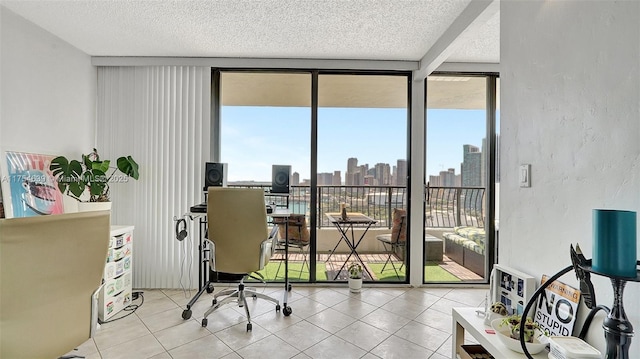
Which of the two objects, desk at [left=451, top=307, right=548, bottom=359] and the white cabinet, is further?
the white cabinet

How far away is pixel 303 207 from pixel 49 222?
2.84 metres

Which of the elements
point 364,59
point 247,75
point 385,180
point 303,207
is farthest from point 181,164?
point 385,180

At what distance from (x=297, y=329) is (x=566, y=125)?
2175 millimetres

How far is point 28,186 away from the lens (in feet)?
7.45

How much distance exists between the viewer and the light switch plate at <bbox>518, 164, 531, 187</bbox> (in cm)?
144

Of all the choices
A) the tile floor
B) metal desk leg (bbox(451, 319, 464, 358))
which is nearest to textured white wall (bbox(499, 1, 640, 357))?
metal desk leg (bbox(451, 319, 464, 358))

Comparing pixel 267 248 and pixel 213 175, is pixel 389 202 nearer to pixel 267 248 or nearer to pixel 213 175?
pixel 267 248

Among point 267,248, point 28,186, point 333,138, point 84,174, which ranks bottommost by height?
point 267,248

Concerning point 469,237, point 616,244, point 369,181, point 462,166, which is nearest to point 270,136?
point 369,181

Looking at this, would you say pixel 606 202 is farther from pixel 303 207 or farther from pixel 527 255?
pixel 303 207

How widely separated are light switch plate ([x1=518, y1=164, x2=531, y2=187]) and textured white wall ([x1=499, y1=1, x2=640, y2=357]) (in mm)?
26

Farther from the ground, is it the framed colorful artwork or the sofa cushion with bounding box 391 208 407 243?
the framed colorful artwork

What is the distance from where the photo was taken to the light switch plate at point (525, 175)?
144 centimetres

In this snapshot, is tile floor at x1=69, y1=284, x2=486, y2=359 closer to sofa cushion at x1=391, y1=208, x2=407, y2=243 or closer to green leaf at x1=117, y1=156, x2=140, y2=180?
sofa cushion at x1=391, y1=208, x2=407, y2=243
